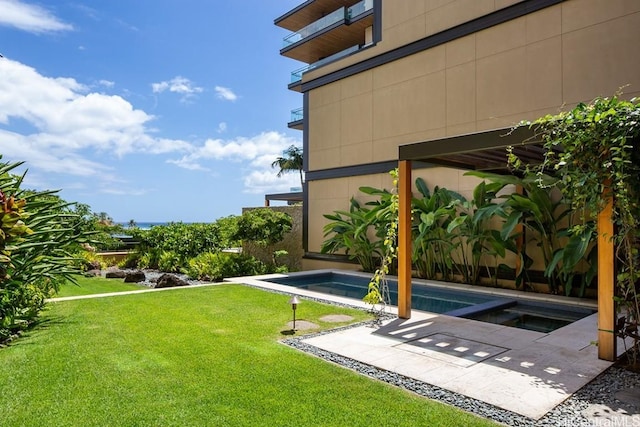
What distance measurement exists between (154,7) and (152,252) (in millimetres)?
8476

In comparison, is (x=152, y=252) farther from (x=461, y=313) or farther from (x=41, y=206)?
(x=461, y=313)

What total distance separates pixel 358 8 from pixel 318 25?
94.4 inches

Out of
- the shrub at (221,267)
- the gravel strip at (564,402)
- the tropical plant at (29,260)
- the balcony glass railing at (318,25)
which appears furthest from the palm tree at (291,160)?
the gravel strip at (564,402)

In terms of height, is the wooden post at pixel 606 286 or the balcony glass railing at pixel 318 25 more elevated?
the balcony glass railing at pixel 318 25

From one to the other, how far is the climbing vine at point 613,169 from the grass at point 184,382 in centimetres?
251

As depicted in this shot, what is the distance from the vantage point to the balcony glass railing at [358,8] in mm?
19328

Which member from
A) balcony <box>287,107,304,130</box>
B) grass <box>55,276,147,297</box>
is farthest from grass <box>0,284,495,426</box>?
balcony <box>287,107,304,130</box>

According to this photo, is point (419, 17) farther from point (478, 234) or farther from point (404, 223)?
point (404, 223)

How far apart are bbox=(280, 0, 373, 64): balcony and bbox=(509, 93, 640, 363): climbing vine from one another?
16.8 m

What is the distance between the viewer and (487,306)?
757 centimetres

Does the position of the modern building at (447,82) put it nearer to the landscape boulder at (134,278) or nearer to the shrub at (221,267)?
the shrub at (221,267)

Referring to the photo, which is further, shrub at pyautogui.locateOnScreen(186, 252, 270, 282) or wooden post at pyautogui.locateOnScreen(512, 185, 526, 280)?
shrub at pyautogui.locateOnScreen(186, 252, 270, 282)

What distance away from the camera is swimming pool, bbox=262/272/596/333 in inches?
276

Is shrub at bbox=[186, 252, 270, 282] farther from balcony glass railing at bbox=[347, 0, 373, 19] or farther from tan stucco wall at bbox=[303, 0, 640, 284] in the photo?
balcony glass railing at bbox=[347, 0, 373, 19]
